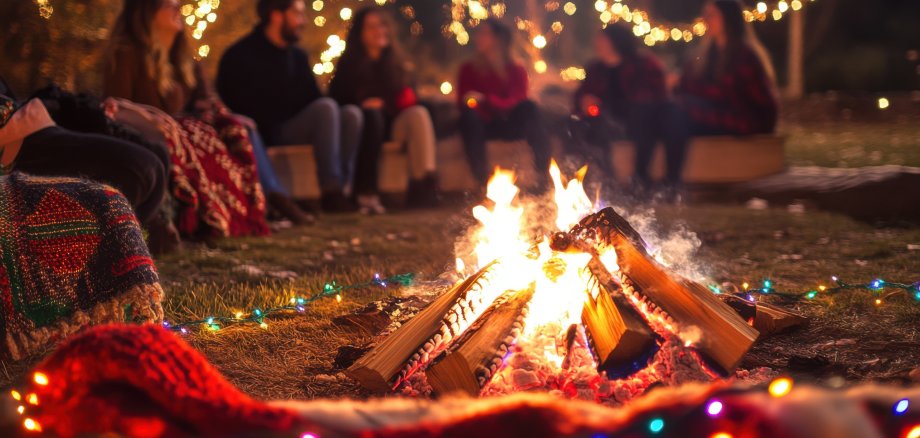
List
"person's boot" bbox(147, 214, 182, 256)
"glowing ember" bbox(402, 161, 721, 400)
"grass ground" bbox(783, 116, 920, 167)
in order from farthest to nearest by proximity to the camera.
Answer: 1. "grass ground" bbox(783, 116, 920, 167)
2. "person's boot" bbox(147, 214, 182, 256)
3. "glowing ember" bbox(402, 161, 721, 400)

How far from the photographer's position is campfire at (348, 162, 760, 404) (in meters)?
2.32

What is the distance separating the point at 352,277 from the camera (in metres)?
4.05

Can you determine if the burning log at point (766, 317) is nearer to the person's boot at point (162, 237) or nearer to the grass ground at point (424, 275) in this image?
the grass ground at point (424, 275)

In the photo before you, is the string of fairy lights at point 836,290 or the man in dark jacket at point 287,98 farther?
the man in dark jacket at point 287,98

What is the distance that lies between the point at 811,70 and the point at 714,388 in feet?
53.5

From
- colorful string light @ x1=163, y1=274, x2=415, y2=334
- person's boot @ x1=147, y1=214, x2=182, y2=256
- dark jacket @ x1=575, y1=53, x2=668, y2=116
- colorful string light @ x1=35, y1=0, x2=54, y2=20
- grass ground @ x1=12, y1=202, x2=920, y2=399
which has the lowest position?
grass ground @ x1=12, y1=202, x2=920, y2=399

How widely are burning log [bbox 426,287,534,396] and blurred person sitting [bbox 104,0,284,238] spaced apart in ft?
10.8

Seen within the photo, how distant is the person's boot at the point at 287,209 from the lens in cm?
619

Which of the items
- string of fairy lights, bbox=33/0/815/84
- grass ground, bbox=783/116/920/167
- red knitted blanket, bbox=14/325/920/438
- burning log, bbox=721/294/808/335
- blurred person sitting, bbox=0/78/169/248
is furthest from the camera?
grass ground, bbox=783/116/920/167

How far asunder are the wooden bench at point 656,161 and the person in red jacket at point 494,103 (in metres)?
0.15

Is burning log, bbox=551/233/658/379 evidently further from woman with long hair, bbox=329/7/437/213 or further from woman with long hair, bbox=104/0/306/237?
woman with long hair, bbox=329/7/437/213

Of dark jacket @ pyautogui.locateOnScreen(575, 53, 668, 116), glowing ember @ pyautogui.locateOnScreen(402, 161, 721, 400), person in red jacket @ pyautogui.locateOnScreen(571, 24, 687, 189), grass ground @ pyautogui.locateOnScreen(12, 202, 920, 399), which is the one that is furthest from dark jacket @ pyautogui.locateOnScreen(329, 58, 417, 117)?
glowing ember @ pyautogui.locateOnScreen(402, 161, 721, 400)

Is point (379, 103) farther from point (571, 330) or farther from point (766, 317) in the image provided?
point (571, 330)

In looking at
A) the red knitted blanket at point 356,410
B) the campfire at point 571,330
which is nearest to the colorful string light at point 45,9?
the campfire at point 571,330
